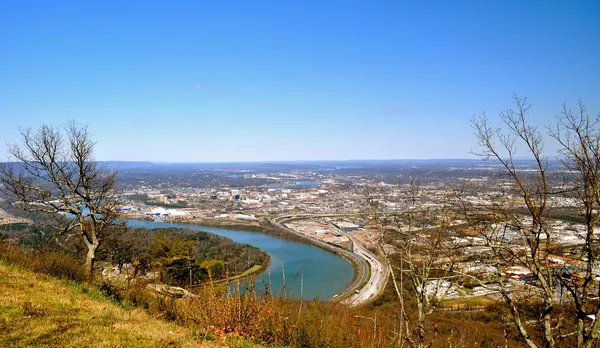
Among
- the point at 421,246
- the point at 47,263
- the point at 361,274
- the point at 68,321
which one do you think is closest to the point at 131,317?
the point at 68,321

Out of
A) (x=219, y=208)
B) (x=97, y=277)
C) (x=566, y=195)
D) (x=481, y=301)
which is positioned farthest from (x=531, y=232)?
(x=219, y=208)

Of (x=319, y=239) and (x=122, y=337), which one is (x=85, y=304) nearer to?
(x=122, y=337)

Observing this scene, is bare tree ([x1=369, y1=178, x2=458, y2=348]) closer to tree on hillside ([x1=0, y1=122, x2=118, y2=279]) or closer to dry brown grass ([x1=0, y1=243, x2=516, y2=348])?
dry brown grass ([x1=0, y1=243, x2=516, y2=348])

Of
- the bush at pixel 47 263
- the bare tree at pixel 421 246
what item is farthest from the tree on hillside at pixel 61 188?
the bare tree at pixel 421 246

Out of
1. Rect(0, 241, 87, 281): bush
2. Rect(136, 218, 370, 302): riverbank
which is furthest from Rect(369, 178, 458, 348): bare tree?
Rect(136, 218, 370, 302): riverbank

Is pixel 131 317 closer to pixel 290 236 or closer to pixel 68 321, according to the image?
pixel 68 321

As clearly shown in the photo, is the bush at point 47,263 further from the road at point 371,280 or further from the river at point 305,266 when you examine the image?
the river at point 305,266

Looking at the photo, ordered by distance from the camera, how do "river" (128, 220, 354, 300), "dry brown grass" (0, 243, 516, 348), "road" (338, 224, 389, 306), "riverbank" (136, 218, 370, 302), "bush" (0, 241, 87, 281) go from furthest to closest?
1. "riverbank" (136, 218, 370, 302)
2. "river" (128, 220, 354, 300)
3. "road" (338, 224, 389, 306)
4. "bush" (0, 241, 87, 281)
5. "dry brown grass" (0, 243, 516, 348)
